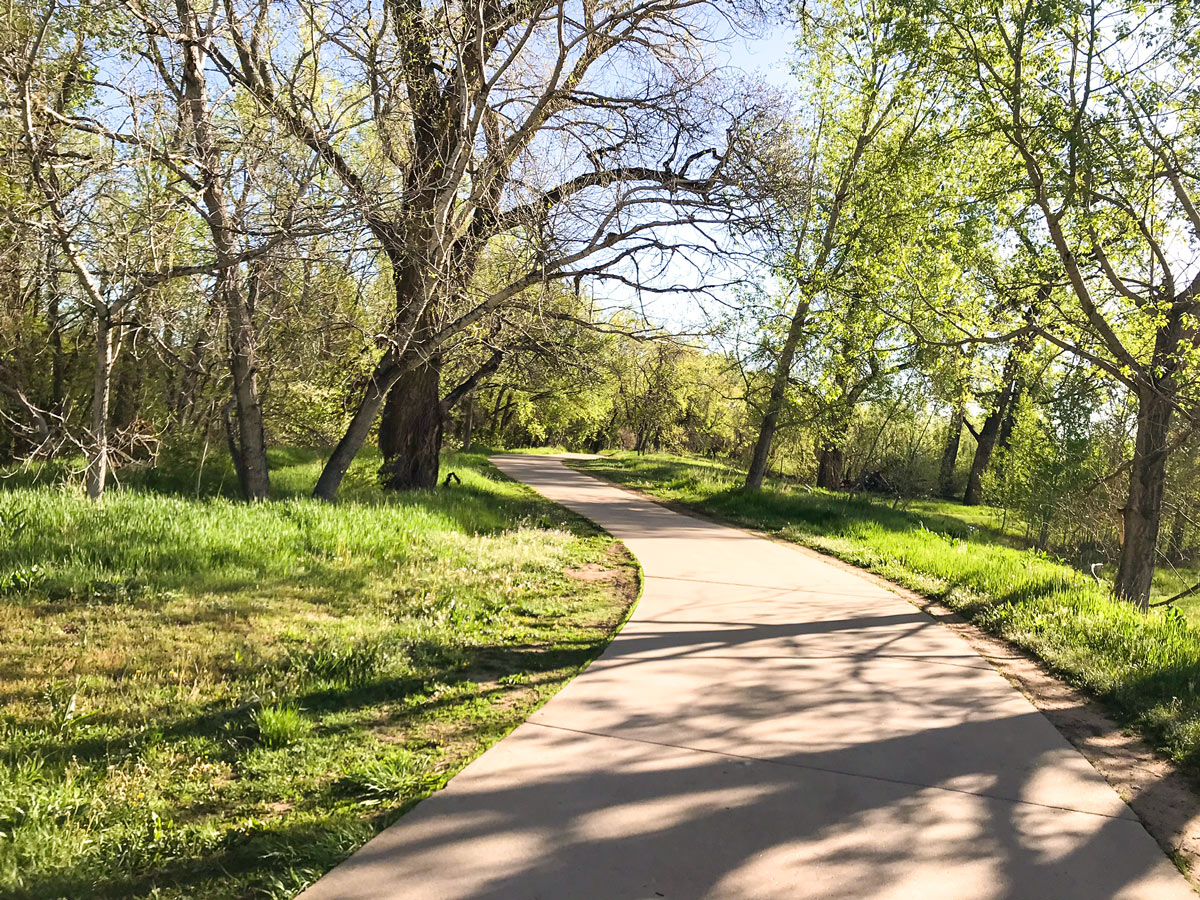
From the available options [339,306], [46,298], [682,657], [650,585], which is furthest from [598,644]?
[46,298]

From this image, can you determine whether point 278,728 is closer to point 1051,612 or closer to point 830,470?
point 1051,612

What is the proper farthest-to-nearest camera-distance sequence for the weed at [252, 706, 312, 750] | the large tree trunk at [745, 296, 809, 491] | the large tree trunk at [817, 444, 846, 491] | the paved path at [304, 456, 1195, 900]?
the large tree trunk at [817, 444, 846, 491], the large tree trunk at [745, 296, 809, 491], the weed at [252, 706, 312, 750], the paved path at [304, 456, 1195, 900]

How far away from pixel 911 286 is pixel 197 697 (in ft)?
37.8

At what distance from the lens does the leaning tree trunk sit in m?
14.1

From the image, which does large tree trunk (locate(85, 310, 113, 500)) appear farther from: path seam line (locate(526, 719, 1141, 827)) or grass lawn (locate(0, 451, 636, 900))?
path seam line (locate(526, 719, 1141, 827))

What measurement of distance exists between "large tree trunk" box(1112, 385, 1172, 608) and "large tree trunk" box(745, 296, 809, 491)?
7101 millimetres

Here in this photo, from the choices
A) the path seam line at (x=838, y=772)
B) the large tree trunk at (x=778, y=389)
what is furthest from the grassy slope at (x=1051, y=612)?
the large tree trunk at (x=778, y=389)

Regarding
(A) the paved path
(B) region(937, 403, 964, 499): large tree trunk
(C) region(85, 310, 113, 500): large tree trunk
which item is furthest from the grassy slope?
(B) region(937, 403, 964, 499): large tree trunk

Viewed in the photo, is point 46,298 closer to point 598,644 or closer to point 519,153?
point 519,153

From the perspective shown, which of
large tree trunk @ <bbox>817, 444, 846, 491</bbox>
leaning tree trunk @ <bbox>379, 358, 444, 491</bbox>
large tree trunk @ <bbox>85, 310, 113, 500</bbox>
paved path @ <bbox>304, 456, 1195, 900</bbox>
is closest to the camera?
paved path @ <bbox>304, 456, 1195, 900</bbox>

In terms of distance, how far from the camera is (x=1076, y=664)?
623 cm

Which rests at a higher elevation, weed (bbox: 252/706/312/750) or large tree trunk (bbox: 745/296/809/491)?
large tree trunk (bbox: 745/296/809/491)

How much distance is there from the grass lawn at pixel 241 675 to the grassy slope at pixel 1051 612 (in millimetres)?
3637

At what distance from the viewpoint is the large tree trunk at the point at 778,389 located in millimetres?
17672
